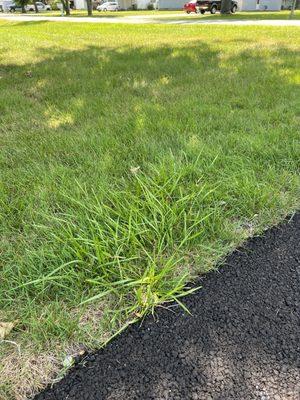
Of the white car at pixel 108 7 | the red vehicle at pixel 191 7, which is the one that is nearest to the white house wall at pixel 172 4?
the white car at pixel 108 7

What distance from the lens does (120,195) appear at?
2424 millimetres

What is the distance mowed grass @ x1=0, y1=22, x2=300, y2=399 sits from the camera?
1700 mm

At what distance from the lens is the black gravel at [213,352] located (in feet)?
4.52

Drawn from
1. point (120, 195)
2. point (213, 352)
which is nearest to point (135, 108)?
point (120, 195)

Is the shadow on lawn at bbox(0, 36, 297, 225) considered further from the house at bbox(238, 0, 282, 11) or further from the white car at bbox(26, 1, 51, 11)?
the white car at bbox(26, 1, 51, 11)

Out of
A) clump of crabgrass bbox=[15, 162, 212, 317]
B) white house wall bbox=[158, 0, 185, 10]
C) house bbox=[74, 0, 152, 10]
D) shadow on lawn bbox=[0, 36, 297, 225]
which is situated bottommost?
clump of crabgrass bbox=[15, 162, 212, 317]

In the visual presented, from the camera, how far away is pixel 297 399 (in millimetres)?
1337

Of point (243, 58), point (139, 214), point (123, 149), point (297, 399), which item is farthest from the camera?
point (243, 58)

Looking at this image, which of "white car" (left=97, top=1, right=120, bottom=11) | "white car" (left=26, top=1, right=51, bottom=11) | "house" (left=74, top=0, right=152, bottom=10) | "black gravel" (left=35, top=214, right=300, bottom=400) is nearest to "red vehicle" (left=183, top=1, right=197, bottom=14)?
"house" (left=74, top=0, right=152, bottom=10)

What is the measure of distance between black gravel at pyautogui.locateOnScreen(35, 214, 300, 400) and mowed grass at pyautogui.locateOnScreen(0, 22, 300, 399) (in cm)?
11

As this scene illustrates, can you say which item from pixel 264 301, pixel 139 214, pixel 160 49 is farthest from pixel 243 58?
pixel 264 301

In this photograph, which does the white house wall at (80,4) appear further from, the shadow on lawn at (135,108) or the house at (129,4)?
the shadow on lawn at (135,108)

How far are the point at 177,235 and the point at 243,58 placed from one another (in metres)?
5.95

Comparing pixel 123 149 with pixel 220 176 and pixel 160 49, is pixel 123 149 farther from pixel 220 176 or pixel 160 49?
pixel 160 49
